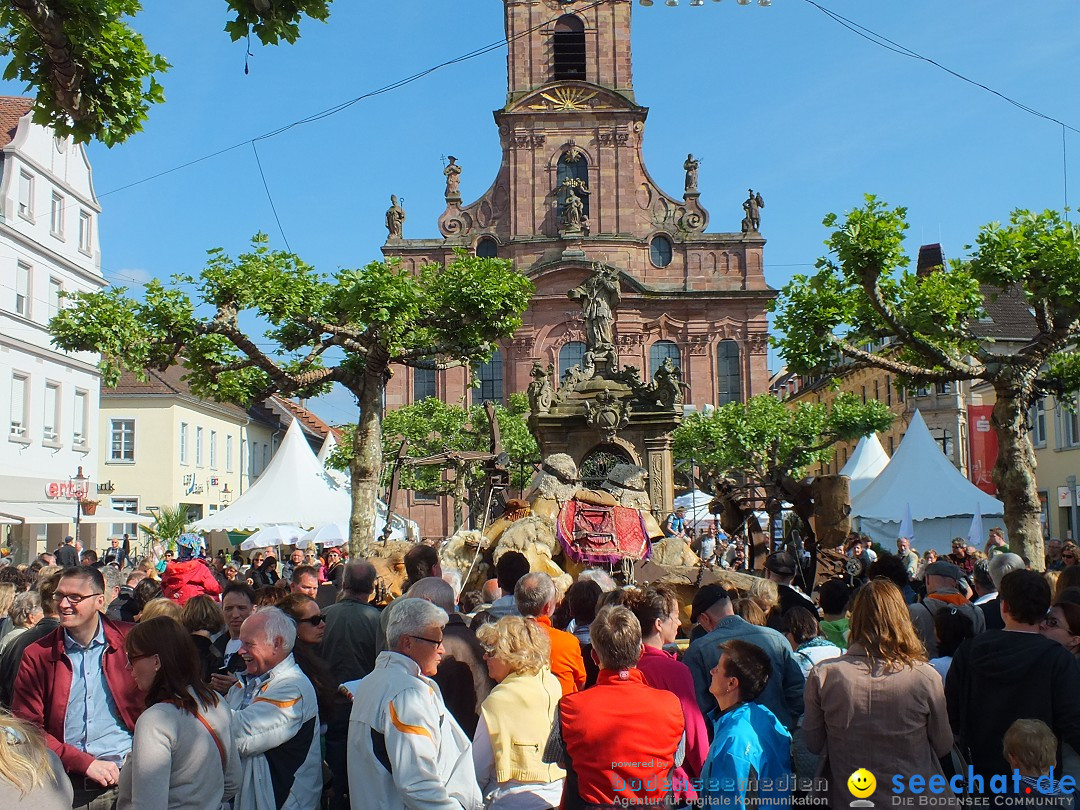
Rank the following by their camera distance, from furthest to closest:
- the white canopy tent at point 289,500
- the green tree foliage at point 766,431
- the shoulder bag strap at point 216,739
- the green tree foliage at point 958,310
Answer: the green tree foliage at point 766,431
the white canopy tent at point 289,500
the green tree foliage at point 958,310
the shoulder bag strap at point 216,739

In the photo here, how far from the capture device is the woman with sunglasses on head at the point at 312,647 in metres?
5.23

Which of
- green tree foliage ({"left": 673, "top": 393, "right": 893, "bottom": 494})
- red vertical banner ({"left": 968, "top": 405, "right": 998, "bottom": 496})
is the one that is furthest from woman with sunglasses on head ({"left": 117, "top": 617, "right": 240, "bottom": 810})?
red vertical banner ({"left": 968, "top": 405, "right": 998, "bottom": 496})

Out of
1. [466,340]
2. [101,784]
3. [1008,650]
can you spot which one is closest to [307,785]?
[101,784]

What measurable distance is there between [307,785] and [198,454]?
4344 centimetres

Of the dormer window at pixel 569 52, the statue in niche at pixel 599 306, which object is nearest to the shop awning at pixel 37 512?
the statue in niche at pixel 599 306

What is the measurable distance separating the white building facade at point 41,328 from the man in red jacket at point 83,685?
24.3m

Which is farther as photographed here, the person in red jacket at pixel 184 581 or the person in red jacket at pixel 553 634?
the person in red jacket at pixel 184 581

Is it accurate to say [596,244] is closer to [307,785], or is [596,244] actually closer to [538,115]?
[538,115]

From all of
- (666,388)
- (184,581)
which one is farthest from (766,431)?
(184,581)

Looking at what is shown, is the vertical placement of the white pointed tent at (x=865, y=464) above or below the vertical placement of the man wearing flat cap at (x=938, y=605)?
above

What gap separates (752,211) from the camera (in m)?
52.4

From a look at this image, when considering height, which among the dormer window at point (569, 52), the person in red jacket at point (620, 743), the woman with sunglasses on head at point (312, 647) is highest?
the dormer window at point (569, 52)

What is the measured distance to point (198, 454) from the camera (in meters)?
45.9

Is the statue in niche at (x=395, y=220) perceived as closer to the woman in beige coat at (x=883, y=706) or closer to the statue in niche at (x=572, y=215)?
the statue in niche at (x=572, y=215)
